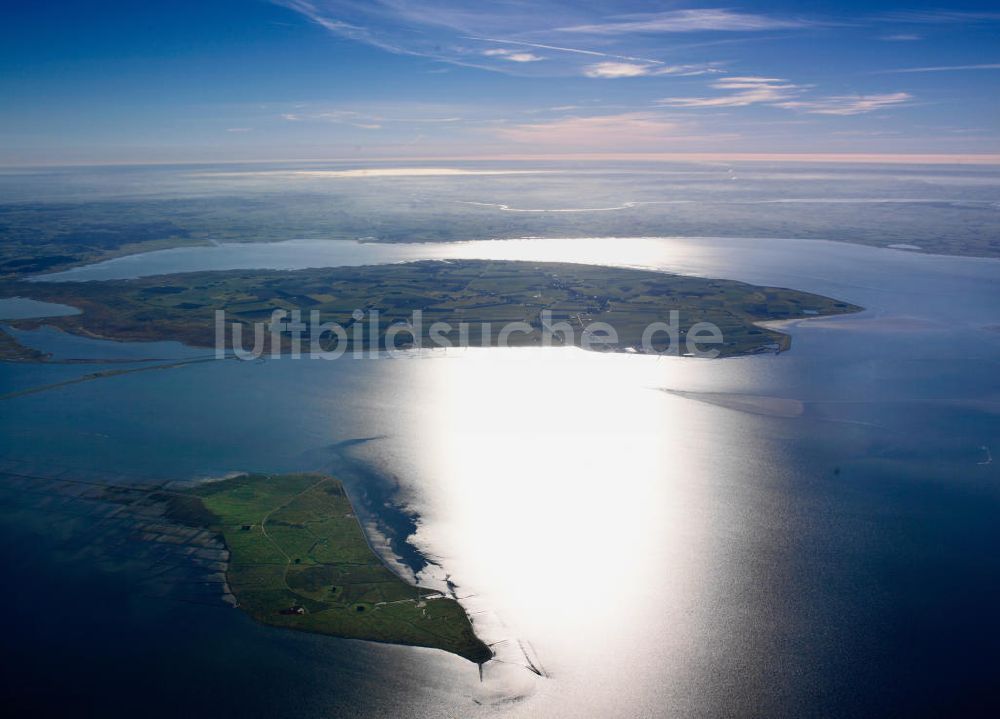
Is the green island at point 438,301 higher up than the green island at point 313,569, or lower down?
higher up

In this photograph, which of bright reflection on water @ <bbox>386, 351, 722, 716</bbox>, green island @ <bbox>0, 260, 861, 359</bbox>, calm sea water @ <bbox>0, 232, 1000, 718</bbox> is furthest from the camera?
green island @ <bbox>0, 260, 861, 359</bbox>

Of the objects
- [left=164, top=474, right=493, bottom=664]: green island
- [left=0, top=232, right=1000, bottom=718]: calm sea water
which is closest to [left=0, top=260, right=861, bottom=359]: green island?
[left=0, top=232, right=1000, bottom=718]: calm sea water

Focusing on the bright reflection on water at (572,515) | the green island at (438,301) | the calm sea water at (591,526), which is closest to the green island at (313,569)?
the calm sea water at (591,526)

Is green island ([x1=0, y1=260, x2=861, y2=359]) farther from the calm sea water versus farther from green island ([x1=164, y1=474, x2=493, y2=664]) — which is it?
green island ([x1=164, y1=474, x2=493, y2=664])

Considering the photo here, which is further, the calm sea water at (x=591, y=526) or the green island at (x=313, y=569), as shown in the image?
the green island at (x=313, y=569)

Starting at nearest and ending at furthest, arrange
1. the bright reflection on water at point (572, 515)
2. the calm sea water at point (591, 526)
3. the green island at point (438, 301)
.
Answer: the calm sea water at point (591, 526) < the bright reflection on water at point (572, 515) < the green island at point (438, 301)

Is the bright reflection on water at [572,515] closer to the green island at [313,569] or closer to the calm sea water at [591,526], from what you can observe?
the calm sea water at [591,526]
